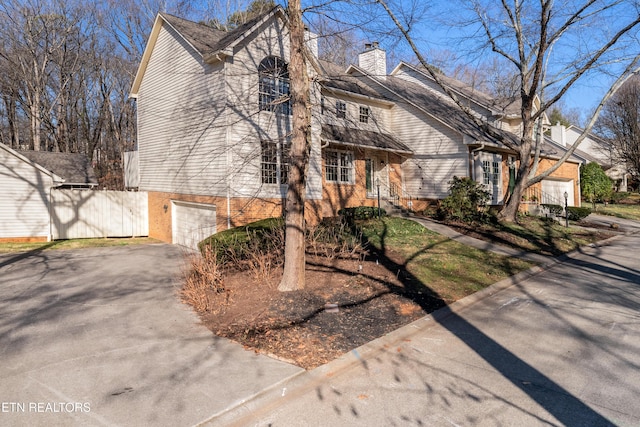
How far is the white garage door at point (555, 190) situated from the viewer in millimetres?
27281

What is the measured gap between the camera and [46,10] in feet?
90.4

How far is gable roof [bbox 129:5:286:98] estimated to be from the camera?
1359 centimetres

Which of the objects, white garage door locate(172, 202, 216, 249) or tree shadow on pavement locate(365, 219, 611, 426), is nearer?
tree shadow on pavement locate(365, 219, 611, 426)

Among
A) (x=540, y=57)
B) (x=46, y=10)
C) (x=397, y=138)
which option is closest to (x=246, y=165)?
(x=397, y=138)

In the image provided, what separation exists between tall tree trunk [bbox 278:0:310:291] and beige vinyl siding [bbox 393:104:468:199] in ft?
41.7

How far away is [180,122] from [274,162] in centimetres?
432

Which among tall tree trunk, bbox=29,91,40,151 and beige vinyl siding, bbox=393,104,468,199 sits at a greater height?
tall tree trunk, bbox=29,91,40,151

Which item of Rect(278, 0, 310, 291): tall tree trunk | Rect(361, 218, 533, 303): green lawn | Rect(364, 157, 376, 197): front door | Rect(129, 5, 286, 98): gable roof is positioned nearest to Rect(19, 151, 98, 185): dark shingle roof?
Rect(129, 5, 286, 98): gable roof

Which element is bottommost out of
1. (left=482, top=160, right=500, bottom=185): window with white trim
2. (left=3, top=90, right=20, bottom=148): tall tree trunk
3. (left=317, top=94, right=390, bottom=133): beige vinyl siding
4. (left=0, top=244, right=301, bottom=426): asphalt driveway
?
(left=0, top=244, right=301, bottom=426): asphalt driveway

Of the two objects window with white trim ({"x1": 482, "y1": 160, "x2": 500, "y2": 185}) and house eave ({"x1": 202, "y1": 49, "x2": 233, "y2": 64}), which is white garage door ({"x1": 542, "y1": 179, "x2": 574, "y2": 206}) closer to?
window with white trim ({"x1": 482, "y1": 160, "x2": 500, "y2": 185})

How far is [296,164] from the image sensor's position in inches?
321

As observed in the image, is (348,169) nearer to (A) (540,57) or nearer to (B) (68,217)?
(A) (540,57)

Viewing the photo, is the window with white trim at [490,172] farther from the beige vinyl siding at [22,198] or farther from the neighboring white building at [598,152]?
the neighboring white building at [598,152]

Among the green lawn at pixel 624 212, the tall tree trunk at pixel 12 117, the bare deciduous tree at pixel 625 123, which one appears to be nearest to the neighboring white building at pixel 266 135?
the green lawn at pixel 624 212
